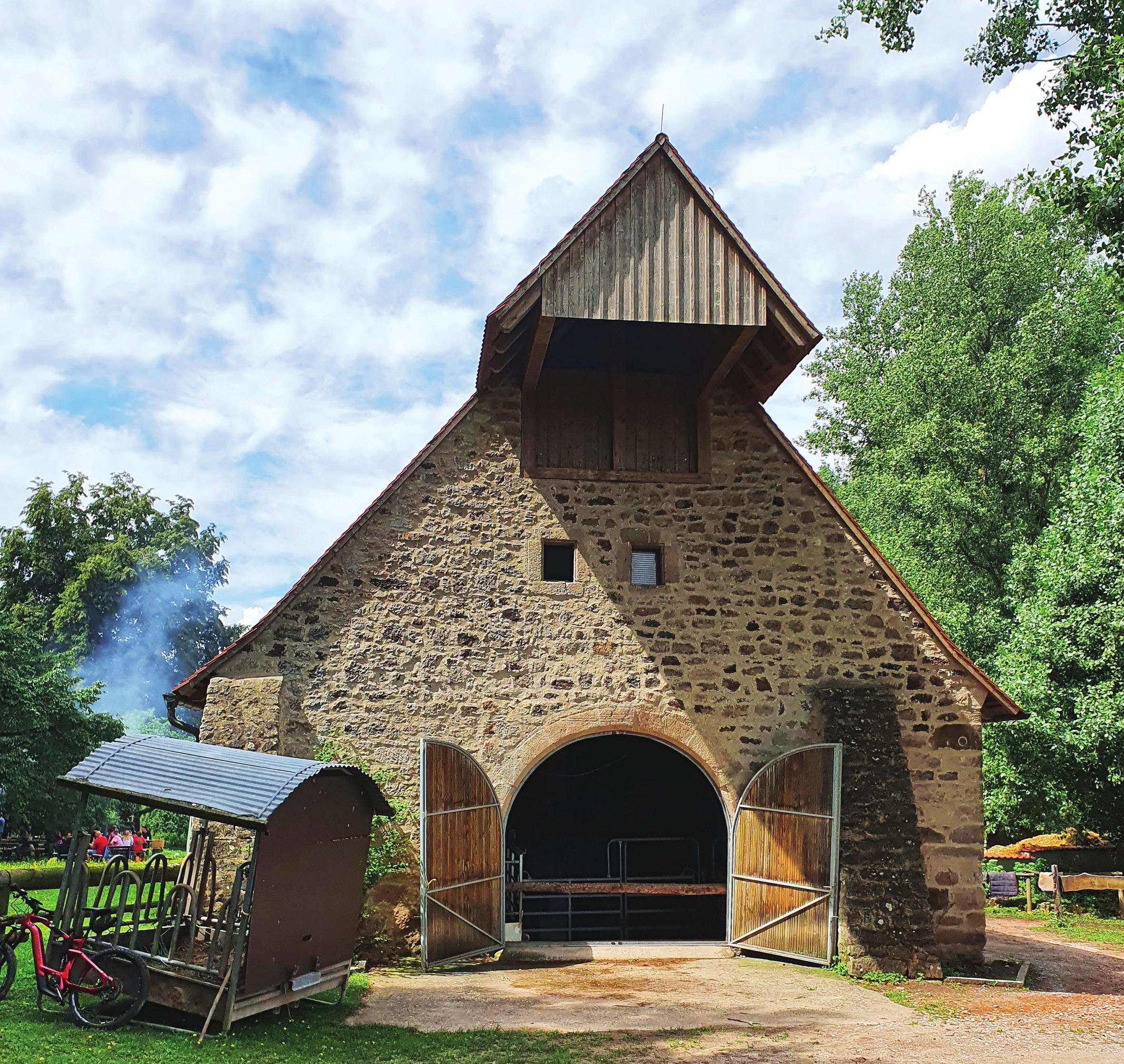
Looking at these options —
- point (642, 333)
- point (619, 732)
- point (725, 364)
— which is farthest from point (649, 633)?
point (642, 333)

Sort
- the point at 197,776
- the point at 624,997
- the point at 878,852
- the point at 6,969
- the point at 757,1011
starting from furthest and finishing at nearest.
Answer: the point at 878,852 → the point at 624,997 → the point at 757,1011 → the point at 6,969 → the point at 197,776

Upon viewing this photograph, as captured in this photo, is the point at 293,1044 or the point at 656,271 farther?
the point at 656,271

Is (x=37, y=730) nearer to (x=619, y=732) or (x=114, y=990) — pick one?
(x=619, y=732)

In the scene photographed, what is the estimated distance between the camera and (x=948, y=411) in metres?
22.8

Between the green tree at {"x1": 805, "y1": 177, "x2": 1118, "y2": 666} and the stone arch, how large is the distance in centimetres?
1185

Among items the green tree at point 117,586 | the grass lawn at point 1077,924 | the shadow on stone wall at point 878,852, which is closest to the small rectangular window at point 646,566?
the shadow on stone wall at point 878,852

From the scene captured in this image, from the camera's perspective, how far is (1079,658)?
58.2ft

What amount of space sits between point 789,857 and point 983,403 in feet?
49.9

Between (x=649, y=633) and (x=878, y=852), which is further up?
(x=649, y=633)

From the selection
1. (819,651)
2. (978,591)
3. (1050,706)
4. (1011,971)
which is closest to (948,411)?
(978,591)

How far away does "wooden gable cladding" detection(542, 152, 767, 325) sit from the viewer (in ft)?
35.3

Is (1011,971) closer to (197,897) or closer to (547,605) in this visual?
(547,605)

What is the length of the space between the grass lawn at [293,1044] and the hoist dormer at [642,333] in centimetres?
622

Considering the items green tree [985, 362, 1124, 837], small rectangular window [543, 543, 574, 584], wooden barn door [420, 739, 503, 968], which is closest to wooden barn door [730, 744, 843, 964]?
wooden barn door [420, 739, 503, 968]
